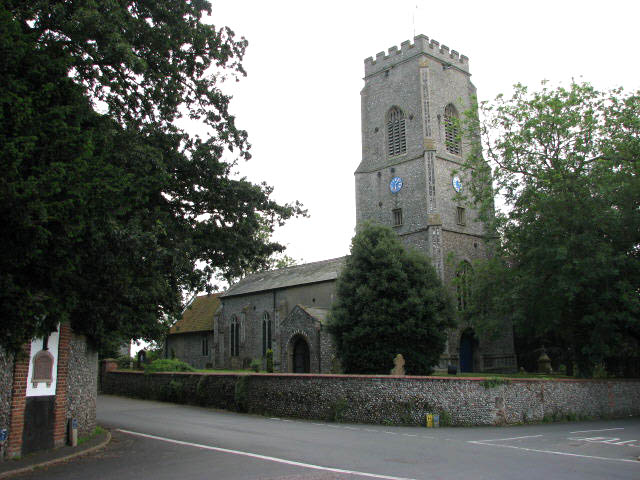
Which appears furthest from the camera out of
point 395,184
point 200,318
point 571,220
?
point 200,318

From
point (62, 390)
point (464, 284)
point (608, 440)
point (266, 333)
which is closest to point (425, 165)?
point (464, 284)

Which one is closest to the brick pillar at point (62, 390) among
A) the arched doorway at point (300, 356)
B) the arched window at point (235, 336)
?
the arched doorway at point (300, 356)

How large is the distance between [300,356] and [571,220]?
60.4ft

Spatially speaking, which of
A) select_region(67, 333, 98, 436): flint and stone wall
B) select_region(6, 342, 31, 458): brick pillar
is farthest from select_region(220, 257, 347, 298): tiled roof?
select_region(6, 342, 31, 458): brick pillar

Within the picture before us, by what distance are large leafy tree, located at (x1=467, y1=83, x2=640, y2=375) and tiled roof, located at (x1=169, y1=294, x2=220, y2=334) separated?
28.1 m

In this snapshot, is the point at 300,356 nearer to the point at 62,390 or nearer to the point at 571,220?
the point at 571,220

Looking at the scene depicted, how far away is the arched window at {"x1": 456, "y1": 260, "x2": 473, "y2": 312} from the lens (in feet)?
109

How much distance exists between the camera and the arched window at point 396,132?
40.2 meters

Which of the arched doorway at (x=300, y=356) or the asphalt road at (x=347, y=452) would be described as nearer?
the asphalt road at (x=347, y=452)

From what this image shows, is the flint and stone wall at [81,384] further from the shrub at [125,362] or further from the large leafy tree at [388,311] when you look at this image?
the shrub at [125,362]

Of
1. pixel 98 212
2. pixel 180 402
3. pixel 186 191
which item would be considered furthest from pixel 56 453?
pixel 180 402

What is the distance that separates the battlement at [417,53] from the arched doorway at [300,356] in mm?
22137

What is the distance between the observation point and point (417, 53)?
40.4m

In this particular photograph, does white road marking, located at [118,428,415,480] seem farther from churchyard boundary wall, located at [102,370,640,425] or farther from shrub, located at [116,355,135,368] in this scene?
shrub, located at [116,355,135,368]
